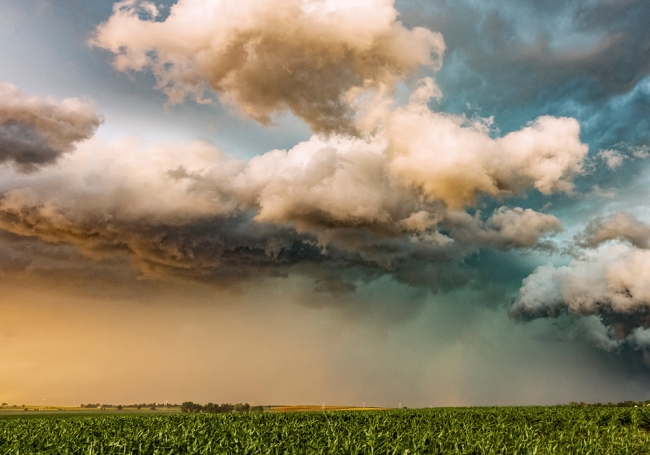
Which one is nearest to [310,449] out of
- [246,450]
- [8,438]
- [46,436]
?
[246,450]

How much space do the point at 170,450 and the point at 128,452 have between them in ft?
3.92

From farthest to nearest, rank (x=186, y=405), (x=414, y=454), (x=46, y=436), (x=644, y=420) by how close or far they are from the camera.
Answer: (x=186, y=405)
(x=644, y=420)
(x=46, y=436)
(x=414, y=454)

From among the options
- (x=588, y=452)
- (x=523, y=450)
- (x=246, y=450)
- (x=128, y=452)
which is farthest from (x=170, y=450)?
(x=588, y=452)

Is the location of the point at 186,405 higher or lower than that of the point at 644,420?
lower

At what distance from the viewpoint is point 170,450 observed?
13.5 meters

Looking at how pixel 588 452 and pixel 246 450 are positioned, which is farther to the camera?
pixel 588 452

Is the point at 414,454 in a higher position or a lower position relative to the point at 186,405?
higher

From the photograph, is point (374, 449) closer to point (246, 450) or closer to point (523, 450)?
point (246, 450)

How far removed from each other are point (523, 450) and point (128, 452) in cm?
1204

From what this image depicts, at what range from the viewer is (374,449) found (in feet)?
41.2

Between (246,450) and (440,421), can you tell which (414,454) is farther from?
(440,421)

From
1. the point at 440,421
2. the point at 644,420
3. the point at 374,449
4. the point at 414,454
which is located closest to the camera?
the point at 414,454

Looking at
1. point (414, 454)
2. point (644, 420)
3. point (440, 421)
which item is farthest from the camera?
point (644, 420)

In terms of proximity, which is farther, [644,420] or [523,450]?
[644,420]
